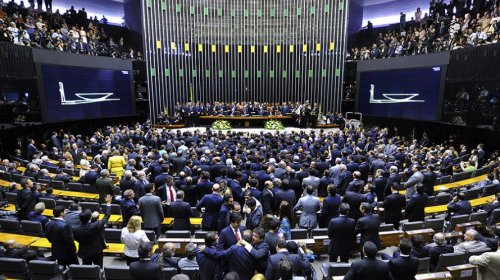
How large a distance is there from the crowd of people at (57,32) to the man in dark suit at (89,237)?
36.4ft

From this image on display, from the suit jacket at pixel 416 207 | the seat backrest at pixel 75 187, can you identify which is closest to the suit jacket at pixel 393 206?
the suit jacket at pixel 416 207

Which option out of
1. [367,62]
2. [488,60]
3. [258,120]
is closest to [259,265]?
[488,60]

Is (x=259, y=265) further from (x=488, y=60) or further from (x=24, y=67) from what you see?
(x=24, y=67)

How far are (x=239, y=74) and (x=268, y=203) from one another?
1803 centimetres

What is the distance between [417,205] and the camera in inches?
237

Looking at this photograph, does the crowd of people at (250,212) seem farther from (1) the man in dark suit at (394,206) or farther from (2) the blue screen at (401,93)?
(2) the blue screen at (401,93)

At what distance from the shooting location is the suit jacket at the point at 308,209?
5547mm

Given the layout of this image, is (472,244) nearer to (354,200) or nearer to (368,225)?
(368,225)

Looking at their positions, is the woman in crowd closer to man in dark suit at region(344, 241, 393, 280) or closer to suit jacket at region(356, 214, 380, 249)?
man in dark suit at region(344, 241, 393, 280)

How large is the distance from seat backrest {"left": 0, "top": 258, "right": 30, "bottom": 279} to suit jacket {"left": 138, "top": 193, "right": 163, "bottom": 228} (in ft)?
6.10

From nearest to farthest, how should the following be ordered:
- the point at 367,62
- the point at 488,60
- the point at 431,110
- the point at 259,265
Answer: the point at 259,265 < the point at 488,60 < the point at 431,110 < the point at 367,62

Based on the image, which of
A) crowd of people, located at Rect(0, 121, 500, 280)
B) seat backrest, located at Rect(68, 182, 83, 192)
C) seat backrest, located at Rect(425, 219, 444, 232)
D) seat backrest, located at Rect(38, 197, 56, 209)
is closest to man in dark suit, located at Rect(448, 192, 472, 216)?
crowd of people, located at Rect(0, 121, 500, 280)

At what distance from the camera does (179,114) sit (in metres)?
20.1

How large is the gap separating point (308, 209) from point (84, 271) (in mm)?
3549
